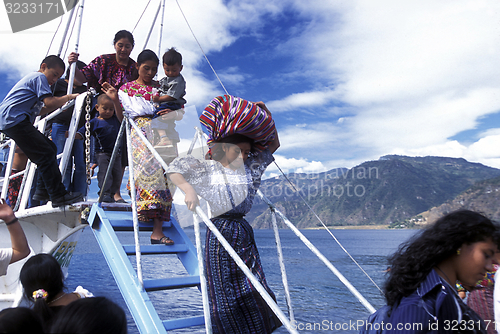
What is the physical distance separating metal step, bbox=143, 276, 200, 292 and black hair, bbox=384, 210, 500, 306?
1.98m

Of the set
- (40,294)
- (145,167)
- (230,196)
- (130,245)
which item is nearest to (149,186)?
(145,167)

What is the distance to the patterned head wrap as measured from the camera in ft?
7.35

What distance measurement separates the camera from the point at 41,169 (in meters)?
3.91

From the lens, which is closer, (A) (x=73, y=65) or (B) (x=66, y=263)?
(A) (x=73, y=65)

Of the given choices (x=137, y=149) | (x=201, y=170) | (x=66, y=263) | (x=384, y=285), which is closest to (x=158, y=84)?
(x=137, y=149)

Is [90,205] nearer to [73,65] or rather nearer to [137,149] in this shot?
[137,149]

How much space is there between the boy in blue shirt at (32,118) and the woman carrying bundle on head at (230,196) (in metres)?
2.43

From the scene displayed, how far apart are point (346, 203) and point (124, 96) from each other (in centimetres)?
17654

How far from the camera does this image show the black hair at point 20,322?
101 centimetres

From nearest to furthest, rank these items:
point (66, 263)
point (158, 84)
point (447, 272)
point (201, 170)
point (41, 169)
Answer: point (447, 272)
point (201, 170)
point (41, 169)
point (158, 84)
point (66, 263)

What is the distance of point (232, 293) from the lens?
2145mm

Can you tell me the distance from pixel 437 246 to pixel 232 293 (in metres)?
1.21

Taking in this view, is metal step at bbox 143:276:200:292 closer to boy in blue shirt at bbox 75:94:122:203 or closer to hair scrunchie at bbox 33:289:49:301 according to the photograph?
hair scrunchie at bbox 33:289:49:301

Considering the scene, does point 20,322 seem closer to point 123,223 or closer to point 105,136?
point 123,223
